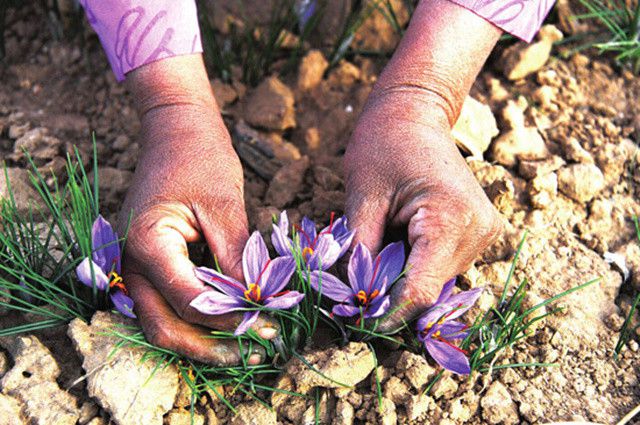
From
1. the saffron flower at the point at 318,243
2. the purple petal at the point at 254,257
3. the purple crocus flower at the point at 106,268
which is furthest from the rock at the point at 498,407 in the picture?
the purple crocus flower at the point at 106,268

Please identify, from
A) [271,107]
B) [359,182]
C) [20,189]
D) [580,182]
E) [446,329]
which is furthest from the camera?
[271,107]

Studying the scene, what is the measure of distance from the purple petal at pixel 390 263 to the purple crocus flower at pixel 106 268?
584 millimetres

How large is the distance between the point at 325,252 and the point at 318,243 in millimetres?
27

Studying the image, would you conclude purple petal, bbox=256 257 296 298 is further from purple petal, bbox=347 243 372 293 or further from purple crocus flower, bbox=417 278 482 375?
purple crocus flower, bbox=417 278 482 375

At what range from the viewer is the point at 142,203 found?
1.63 metres

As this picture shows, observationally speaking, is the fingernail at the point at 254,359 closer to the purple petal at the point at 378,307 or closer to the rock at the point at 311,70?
the purple petal at the point at 378,307

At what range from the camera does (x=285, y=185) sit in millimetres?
2020

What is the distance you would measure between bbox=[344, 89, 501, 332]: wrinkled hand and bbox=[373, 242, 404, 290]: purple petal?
4 centimetres

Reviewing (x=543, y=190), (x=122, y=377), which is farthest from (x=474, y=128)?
(x=122, y=377)

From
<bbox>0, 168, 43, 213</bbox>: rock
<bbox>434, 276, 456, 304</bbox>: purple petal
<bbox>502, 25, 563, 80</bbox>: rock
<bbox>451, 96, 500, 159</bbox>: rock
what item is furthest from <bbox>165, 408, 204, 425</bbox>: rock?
<bbox>502, 25, 563, 80</bbox>: rock

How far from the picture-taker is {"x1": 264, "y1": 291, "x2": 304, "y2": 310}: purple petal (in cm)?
147

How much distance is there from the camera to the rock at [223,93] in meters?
2.30

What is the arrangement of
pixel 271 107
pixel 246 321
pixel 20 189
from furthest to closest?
pixel 271 107 → pixel 20 189 → pixel 246 321

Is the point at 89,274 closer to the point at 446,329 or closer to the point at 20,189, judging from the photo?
the point at 20,189
